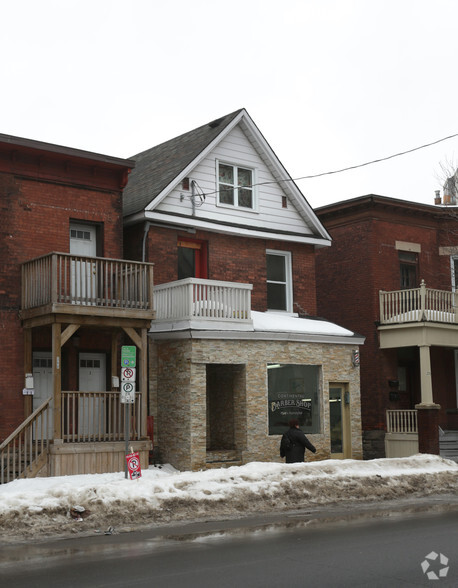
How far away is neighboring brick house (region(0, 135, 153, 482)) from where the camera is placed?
18.3m

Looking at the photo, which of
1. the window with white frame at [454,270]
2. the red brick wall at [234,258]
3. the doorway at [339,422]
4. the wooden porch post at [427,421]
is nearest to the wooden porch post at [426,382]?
the wooden porch post at [427,421]

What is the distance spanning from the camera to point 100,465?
1866cm

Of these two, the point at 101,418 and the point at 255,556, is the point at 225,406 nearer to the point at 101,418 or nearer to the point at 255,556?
the point at 101,418

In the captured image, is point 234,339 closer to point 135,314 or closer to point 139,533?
point 135,314

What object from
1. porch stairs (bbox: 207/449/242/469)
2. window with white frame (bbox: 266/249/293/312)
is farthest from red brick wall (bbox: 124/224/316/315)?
porch stairs (bbox: 207/449/242/469)

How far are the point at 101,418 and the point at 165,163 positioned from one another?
826 cm

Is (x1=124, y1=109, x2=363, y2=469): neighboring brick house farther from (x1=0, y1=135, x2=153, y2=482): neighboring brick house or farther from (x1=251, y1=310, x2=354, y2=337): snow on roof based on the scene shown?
(x1=0, y1=135, x2=153, y2=482): neighboring brick house

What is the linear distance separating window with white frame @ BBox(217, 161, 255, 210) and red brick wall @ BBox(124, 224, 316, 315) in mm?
1090

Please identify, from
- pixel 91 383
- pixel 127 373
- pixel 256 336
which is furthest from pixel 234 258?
pixel 127 373

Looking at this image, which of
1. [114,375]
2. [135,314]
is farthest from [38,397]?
[135,314]

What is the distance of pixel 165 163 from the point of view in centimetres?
2450

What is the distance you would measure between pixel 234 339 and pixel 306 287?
5.32 meters

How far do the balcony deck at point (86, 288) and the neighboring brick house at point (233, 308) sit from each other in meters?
1.43

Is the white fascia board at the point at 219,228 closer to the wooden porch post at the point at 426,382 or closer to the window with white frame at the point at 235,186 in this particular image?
the window with white frame at the point at 235,186
